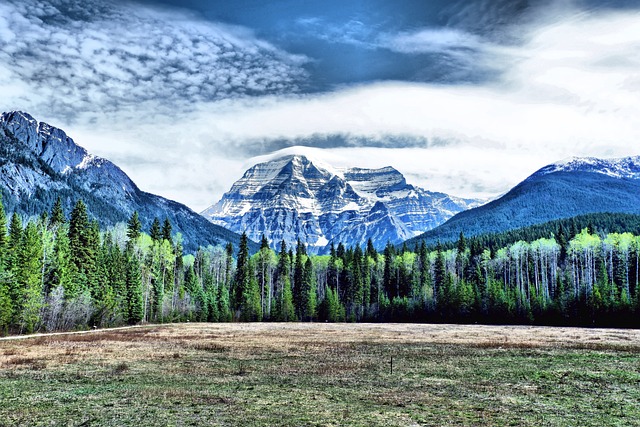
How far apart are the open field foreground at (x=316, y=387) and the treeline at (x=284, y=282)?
106ft

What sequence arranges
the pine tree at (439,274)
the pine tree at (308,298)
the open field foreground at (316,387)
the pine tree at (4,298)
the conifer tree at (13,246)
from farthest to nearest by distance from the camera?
the pine tree at (439,274)
the pine tree at (308,298)
the conifer tree at (13,246)
the pine tree at (4,298)
the open field foreground at (316,387)

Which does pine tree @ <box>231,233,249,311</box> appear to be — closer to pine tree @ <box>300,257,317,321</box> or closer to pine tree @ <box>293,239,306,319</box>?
pine tree @ <box>293,239,306,319</box>

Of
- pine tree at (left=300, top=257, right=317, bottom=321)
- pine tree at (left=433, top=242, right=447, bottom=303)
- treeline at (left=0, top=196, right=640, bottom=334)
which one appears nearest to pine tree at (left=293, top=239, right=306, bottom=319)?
pine tree at (left=300, top=257, right=317, bottom=321)

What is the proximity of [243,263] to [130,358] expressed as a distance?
337ft

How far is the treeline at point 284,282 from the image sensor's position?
7312 cm

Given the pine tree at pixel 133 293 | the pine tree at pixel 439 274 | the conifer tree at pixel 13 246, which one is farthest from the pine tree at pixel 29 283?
the pine tree at pixel 439 274

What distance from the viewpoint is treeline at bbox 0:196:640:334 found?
7312cm

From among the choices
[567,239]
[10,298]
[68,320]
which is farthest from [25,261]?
A: [567,239]

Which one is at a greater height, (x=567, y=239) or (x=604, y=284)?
(x=567, y=239)

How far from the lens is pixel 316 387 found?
26.3 meters

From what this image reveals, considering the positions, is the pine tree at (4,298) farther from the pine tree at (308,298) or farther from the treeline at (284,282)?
the pine tree at (308,298)

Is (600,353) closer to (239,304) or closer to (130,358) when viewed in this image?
(130,358)

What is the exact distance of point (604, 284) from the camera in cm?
10775

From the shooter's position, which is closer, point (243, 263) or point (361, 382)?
point (361, 382)
